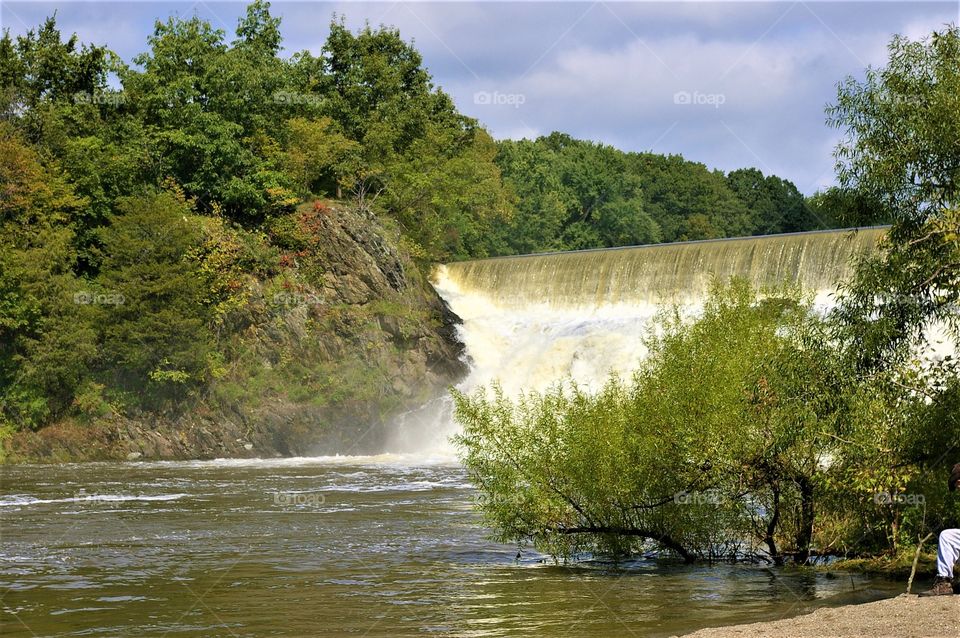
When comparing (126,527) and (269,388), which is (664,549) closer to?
(126,527)

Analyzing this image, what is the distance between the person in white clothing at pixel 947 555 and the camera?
13.3m

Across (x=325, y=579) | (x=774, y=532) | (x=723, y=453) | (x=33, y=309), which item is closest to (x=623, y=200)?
(x=33, y=309)

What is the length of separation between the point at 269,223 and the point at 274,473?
17662mm

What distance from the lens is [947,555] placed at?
1355cm

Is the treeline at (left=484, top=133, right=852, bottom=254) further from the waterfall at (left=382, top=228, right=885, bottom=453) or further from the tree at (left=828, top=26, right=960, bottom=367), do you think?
the tree at (left=828, top=26, right=960, bottom=367)

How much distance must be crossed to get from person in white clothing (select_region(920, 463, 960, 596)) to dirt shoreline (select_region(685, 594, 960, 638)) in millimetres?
419

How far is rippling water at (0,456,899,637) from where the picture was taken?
14.3 meters

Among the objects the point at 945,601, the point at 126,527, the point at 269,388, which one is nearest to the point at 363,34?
the point at 269,388

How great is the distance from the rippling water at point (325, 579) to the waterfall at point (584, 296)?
56.7ft

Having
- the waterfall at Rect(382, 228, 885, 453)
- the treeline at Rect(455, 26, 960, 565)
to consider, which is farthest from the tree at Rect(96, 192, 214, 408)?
the treeline at Rect(455, 26, 960, 565)

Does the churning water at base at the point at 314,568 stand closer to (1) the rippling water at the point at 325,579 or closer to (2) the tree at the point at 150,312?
(1) the rippling water at the point at 325,579

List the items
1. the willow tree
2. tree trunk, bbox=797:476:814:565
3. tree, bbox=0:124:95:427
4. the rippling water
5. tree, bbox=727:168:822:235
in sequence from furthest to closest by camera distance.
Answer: tree, bbox=727:168:822:235 < tree, bbox=0:124:95:427 < tree trunk, bbox=797:476:814:565 < the willow tree < the rippling water

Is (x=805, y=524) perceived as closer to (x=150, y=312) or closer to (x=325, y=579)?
(x=325, y=579)

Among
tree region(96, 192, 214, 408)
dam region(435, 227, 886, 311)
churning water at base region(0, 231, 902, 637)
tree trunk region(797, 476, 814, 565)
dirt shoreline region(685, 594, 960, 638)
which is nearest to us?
dirt shoreline region(685, 594, 960, 638)
